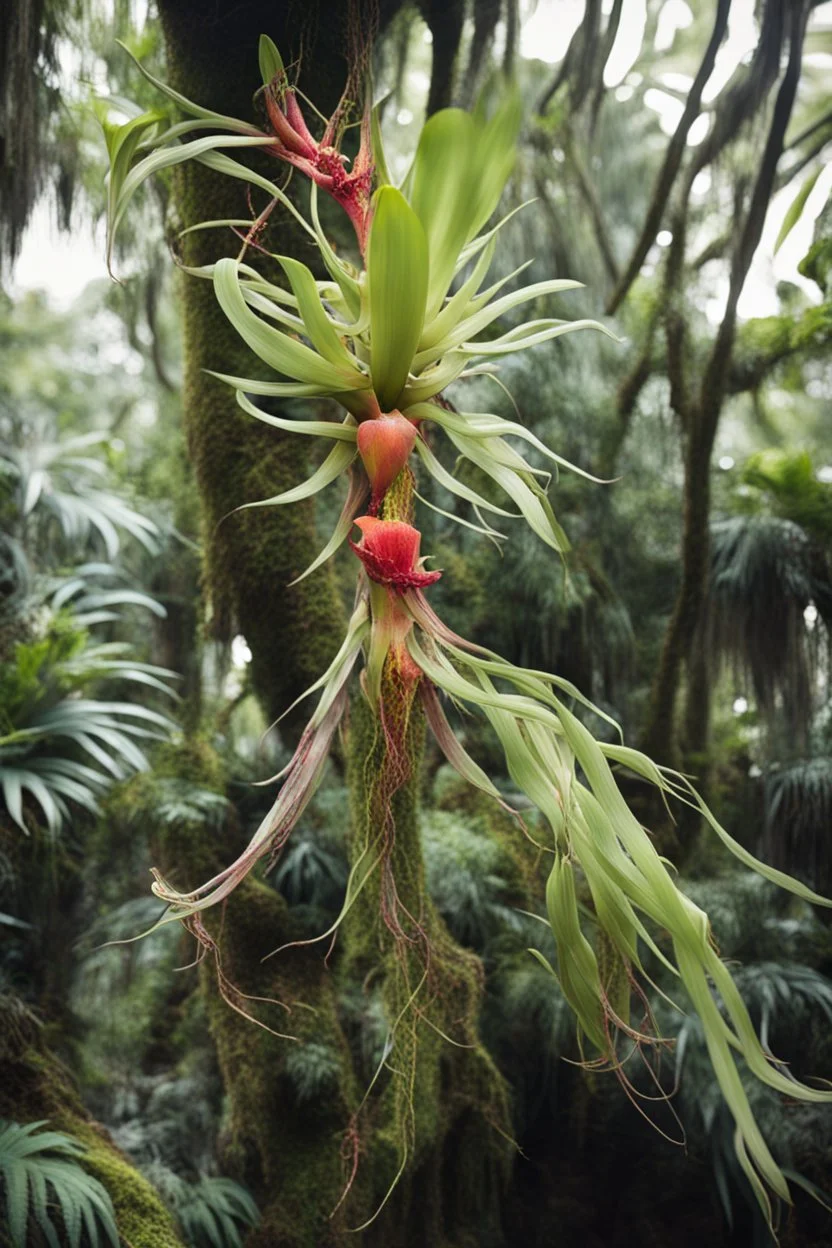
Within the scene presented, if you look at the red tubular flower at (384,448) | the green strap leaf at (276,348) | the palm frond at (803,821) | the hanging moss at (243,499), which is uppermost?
the hanging moss at (243,499)

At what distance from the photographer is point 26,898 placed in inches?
94.6

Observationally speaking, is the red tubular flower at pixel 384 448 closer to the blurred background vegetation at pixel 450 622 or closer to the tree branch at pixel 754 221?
the blurred background vegetation at pixel 450 622

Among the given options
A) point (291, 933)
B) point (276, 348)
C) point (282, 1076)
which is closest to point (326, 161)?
point (276, 348)

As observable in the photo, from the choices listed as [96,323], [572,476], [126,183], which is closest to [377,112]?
[126,183]

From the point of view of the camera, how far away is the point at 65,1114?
1.94 metres

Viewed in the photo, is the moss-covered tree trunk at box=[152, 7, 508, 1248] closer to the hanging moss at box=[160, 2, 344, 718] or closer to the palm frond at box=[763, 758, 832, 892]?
the hanging moss at box=[160, 2, 344, 718]

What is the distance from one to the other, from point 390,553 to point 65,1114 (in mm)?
1595

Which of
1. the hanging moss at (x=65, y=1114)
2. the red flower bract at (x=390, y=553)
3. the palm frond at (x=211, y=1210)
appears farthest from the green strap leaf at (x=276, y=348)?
the palm frond at (x=211, y=1210)

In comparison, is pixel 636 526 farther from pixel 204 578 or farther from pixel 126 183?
pixel 126 183

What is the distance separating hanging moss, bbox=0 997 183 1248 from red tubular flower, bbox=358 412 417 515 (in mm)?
1510

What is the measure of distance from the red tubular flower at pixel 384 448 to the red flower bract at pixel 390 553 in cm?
3

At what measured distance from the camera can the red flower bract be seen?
896 millimetres

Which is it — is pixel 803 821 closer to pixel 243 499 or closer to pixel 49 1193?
pixel 243 499

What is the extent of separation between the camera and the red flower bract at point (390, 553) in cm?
90
